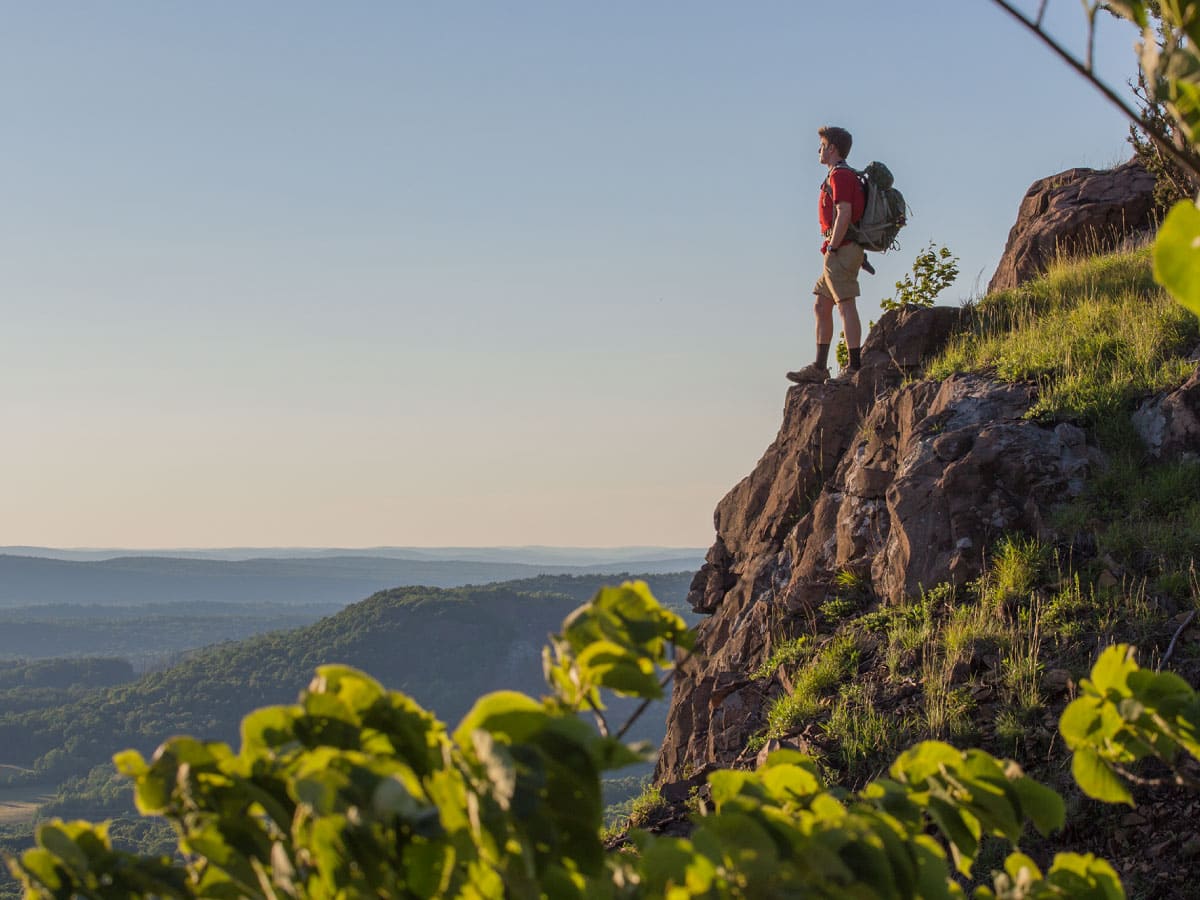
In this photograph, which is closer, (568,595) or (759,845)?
(759,845)

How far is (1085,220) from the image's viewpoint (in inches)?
557

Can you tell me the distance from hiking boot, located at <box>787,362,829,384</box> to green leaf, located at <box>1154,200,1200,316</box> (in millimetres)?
10498

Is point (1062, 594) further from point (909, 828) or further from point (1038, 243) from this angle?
point (1038, 243)

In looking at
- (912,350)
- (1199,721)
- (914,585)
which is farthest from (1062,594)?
(1199,721)

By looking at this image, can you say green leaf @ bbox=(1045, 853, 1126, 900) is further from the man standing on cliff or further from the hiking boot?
the hiking boot

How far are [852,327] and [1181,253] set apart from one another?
32.8 feet

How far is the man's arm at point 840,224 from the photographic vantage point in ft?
35.3

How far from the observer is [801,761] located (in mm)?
2143

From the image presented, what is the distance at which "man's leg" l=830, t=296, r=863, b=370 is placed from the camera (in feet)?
36.6

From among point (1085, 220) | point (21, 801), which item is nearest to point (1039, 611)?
point (1085, 220)

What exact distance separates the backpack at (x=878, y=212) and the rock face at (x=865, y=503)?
854mm

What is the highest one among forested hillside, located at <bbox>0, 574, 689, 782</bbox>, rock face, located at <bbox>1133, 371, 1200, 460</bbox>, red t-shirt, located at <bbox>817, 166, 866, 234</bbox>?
red t-shirt, located at <bbox>817, 166, 866, 234</bbox>

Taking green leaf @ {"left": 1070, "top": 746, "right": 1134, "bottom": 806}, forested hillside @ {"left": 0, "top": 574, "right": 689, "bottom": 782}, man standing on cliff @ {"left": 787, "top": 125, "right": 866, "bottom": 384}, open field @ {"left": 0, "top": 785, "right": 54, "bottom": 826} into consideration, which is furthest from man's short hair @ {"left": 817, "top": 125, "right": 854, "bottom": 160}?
open field @ {"left": 0, "top": 785, "right": 54, "bottom": 826}

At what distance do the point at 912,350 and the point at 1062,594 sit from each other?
4160mm
